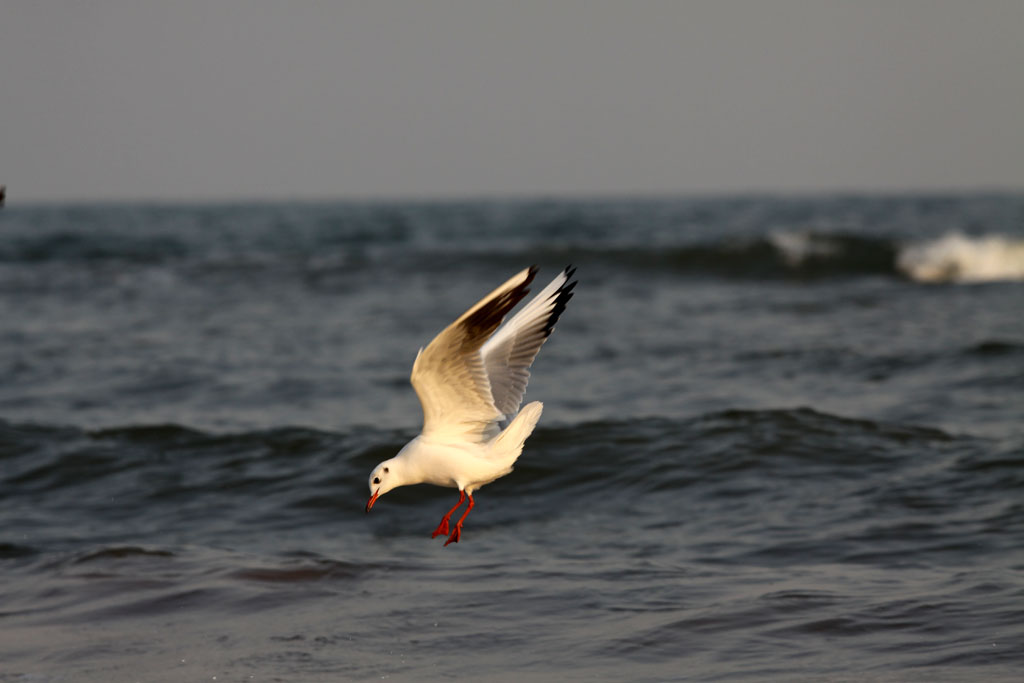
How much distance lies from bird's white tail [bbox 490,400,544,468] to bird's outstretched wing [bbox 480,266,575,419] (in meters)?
0.31

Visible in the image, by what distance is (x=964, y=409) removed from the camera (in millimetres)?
9430

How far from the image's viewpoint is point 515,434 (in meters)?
5.01

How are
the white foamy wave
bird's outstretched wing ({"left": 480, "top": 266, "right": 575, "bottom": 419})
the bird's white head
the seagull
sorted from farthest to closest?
1. the white foamy wave
2. bird's outstretched wing ({"left": 480, "top": 266, "right": 575, "bottom": 419})
3. the bird's white head
4. the seagull

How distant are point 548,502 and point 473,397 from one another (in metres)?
2.77

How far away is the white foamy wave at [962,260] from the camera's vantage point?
2023cm

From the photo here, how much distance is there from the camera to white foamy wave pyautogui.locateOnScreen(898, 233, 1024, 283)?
20234mm

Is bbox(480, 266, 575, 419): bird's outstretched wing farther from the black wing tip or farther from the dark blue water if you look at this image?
the dark blue water

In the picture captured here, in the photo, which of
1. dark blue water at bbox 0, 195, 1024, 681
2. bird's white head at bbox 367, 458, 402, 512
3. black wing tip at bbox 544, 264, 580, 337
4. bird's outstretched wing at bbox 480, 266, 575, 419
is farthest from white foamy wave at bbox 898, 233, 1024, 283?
bird's white head at bbox 367, 458, 402, 512

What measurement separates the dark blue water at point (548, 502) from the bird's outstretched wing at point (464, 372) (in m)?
0.89

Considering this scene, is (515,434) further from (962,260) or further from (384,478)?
(962,260)

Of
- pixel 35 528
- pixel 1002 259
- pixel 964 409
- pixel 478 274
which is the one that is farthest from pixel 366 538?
pixel 1002 259

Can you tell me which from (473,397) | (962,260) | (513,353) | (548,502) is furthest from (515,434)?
(962,260)

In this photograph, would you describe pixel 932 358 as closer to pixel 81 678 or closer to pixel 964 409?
pixel 964 409

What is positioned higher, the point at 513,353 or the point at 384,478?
the point at 513,353
